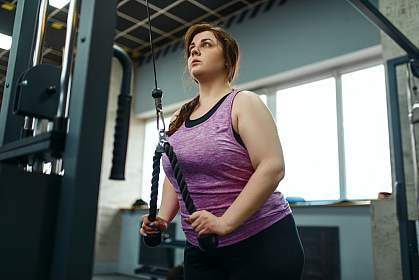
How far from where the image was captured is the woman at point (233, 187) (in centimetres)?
77

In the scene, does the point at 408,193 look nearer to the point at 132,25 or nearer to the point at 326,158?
the point at 326,158

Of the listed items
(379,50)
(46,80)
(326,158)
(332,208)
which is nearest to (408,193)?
(332,208)

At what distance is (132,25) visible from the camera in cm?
450

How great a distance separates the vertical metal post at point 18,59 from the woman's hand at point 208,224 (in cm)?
51

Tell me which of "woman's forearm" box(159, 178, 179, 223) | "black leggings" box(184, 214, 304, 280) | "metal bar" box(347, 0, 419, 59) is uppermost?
"metal bar" box(347, 0, 419, 59)

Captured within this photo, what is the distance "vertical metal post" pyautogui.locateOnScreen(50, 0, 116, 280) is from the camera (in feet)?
1.96

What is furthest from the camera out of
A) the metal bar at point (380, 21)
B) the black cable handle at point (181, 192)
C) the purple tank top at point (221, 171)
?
the metal bar at point (380, 21)

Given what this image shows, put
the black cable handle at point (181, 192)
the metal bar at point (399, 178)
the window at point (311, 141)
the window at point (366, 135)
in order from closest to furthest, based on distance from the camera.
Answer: the black cable handle at point (181, 192)
the metal bar at point (399, 178)
the window at point (366, 135)
the window at point (311, 141)

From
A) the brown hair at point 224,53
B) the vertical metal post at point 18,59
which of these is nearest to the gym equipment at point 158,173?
the brown hair at point 224,53

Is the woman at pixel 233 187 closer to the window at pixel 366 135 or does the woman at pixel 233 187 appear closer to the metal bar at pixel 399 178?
the metal bar at pixel 399 178

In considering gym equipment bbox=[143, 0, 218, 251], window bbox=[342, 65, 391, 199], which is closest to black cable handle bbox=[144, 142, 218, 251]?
gym equipment bbox=[143, 0, 218, 251]

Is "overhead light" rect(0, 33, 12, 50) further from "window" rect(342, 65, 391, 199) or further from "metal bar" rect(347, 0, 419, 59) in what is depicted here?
"window" rect(342, 65, 391, 199)

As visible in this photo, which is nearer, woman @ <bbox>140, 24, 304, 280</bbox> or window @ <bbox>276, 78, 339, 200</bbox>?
woman @ <bbox>140, 24, 304, 280</bbox>

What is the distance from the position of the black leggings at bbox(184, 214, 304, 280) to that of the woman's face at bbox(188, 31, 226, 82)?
0.38 m
